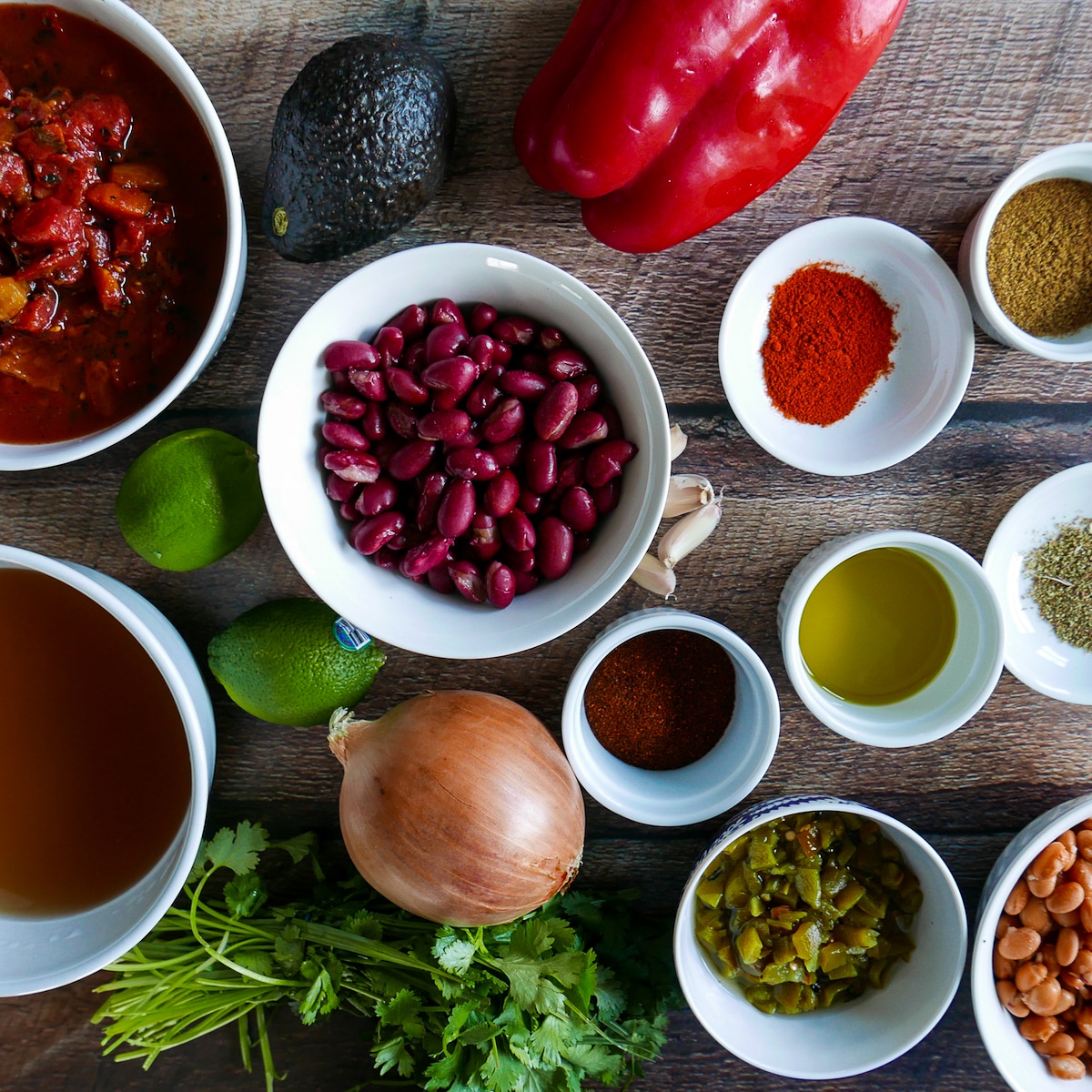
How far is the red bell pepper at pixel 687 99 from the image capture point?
1004mm

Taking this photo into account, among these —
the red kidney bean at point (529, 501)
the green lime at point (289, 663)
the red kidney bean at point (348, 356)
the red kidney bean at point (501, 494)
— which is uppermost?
the red kidney bean at point (348, 356)

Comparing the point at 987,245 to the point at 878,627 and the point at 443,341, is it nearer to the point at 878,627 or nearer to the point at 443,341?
the point at 878,627

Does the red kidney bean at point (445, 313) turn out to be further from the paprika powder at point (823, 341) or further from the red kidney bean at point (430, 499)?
the paprika powder at point (823, 341)

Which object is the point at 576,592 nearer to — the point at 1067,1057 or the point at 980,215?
the point at 980,215

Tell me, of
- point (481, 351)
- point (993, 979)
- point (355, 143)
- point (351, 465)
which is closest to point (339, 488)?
point (351, 465)

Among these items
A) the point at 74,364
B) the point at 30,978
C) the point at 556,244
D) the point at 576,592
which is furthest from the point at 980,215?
the point at 30,978

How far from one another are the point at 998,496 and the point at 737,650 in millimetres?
488

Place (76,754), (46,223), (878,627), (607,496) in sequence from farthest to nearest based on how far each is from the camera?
1. (878,627)
2. (76,754)
3. (607,496)
4. (46,223)

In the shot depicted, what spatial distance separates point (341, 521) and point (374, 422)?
0.46 feet

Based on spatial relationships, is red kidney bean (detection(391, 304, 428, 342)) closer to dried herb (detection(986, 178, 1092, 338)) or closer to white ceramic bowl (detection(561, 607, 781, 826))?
white ceramic bowl (detection(561, 607, 781, 826))

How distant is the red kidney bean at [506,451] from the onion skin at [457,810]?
340mm

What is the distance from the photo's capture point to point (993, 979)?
1278 millimetres

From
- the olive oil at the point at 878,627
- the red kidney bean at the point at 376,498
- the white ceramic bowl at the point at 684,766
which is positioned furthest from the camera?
the olive oil at the point at 878,627

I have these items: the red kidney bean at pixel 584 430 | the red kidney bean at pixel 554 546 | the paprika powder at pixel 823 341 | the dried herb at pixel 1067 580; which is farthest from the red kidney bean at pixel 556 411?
the dried herb at pixel 1067 580
